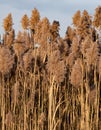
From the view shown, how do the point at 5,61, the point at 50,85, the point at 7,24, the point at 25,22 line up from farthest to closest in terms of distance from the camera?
the point at 25,22 < the point at 7,24 < the point at 5,61 < the point at 50,85

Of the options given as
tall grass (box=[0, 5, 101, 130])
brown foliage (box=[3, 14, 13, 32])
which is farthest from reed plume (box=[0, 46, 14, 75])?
brown foliage (box=[3, 14, 13, 32])

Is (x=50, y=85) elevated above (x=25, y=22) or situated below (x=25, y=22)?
below

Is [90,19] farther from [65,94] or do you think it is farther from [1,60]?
[1,60]

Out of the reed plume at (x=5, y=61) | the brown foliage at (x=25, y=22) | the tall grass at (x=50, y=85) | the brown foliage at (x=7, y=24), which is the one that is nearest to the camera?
the tall grass at (x=50, y=85)

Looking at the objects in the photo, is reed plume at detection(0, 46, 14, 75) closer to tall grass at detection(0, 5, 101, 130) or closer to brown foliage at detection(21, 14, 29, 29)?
tall grass at detection(0, 5, 101, 130)

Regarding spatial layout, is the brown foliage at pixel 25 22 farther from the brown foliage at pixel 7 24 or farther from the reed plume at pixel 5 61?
the reed plume at pixel 5 61

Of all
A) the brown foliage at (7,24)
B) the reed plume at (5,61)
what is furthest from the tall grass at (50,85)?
the brown foliage at (7,24)

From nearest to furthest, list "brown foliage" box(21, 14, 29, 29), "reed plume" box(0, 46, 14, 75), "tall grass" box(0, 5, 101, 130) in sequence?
"tall grass" box(0, 5, 101, 130), "reed plume" box(0, 46, 14, 75), "brown foliage" box(21, 14, 29, 29)

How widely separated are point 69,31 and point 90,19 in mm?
1834

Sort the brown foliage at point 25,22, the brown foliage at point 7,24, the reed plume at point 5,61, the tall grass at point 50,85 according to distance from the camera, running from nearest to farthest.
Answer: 1. the tall grass at point 50,85
2. the reed plume at point 5,61
3. the brown foliage at point 7,24
4. the brown foliage at point 25,22

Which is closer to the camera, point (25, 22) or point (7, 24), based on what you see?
point (7, 24)

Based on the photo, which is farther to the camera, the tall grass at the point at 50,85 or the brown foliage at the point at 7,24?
the brown foliage at the point at 7,24

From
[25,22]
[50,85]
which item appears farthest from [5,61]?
[25,22]

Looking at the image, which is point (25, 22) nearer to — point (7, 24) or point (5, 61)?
point (7, 24)
